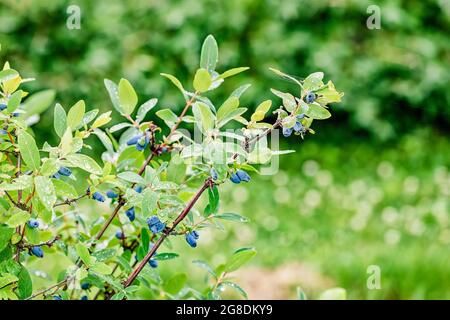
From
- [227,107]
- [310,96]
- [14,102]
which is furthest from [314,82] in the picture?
[14,102]

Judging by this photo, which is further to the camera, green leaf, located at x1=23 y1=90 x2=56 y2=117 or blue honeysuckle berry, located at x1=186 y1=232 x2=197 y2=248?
green leaf, located at x1=23 y1=90 x2=56 y2=117

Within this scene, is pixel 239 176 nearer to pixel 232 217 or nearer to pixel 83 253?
pixel 232 217

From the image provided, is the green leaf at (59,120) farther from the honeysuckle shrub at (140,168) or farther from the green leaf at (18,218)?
the green leaf at (18,218)

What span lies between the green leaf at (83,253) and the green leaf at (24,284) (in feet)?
0.46

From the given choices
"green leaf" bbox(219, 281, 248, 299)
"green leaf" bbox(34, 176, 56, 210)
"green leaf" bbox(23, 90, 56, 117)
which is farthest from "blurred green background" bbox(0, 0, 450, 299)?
"green leaf" bbox(34, 176, 56, 210)

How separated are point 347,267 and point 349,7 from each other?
2.02m

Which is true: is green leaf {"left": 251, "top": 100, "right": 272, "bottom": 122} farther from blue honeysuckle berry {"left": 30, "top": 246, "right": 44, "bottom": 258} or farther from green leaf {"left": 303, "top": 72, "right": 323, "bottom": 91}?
blue honeysuckle berry {"left": 30, "top": 246, "right": 44, "bottom": 258}

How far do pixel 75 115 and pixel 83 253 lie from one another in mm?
235

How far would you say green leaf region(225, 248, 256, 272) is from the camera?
1315 mm

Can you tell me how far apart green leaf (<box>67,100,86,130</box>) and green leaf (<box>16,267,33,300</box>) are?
11.0 inches

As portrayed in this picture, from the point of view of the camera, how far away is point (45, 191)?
3.60 ft

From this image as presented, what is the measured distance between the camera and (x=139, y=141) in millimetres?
1311
